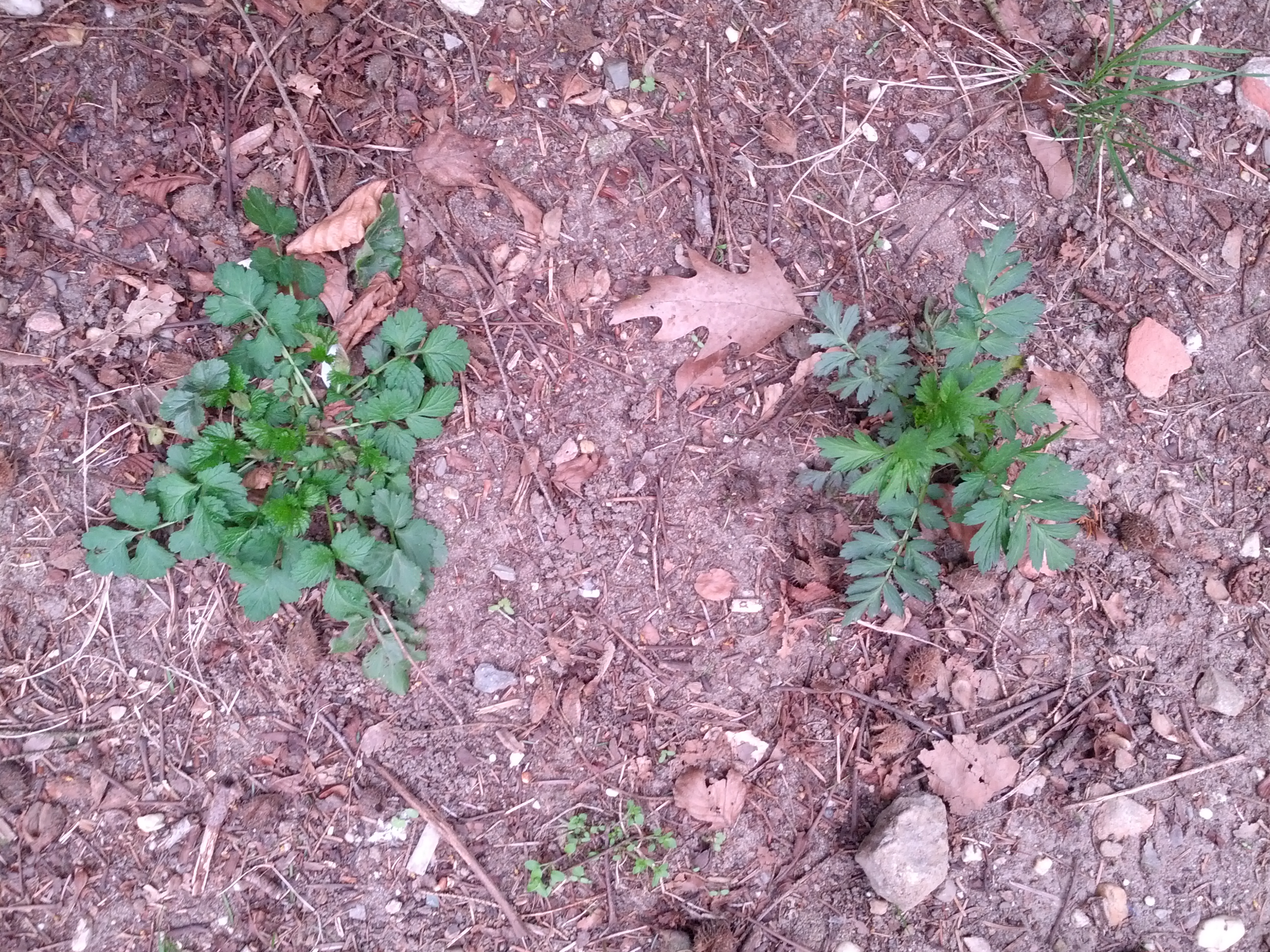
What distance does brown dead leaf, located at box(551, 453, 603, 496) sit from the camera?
2426mm

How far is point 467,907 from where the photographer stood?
2348mm

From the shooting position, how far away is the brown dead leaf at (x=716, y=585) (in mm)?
2457

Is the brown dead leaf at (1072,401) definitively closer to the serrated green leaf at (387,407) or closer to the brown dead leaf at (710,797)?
the brown dead leaf at (710,797)

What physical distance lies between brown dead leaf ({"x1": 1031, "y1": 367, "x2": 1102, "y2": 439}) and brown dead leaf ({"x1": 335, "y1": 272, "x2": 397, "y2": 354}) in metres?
2.04

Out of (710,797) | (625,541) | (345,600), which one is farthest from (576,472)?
(710,797)

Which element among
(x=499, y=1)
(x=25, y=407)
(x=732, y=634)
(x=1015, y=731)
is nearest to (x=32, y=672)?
(x=25, y=407)

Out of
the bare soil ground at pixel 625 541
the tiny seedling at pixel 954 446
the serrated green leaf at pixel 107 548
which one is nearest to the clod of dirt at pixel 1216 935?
the bare soil ground at pixel 625 541

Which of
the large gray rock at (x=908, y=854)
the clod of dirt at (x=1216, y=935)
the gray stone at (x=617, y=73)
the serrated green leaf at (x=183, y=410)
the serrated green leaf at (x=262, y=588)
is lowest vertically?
the clod of dirt at (x=1216, y=935)

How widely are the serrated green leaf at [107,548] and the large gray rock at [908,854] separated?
2322 mm

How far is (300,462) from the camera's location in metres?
2.26

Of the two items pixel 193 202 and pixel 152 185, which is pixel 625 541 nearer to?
pixel 193 202

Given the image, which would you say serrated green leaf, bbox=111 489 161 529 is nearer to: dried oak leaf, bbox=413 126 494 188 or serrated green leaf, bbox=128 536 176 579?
serrated green leaf, bbox=128 536 176 579

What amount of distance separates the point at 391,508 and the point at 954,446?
1.59m

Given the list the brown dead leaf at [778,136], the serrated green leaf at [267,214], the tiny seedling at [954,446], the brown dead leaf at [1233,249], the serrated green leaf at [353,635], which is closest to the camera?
the tiny seedling at [954,446]
